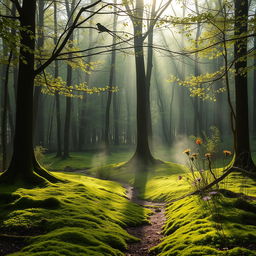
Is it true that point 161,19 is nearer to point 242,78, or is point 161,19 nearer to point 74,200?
point 242,78

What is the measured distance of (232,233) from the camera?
4414 mm

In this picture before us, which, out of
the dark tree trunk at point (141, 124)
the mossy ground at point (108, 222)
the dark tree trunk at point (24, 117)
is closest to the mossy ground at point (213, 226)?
the mossy ground at point (108, 222)

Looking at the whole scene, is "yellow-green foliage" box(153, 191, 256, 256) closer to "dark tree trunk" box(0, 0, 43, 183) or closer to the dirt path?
the dirt path

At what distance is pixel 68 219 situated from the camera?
5.37 metres

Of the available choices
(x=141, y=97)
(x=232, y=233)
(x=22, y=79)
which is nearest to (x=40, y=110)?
(x=141, y=97)

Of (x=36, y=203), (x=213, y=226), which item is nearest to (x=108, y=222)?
(x=36, y=203)

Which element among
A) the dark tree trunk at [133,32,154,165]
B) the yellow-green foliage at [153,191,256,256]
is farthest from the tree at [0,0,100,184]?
the dark tree trunk at [133,32,154,165]

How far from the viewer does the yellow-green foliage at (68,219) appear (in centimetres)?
416

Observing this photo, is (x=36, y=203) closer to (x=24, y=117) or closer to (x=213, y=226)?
(x=24, y=117)

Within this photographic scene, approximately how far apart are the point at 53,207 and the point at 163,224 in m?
2.59

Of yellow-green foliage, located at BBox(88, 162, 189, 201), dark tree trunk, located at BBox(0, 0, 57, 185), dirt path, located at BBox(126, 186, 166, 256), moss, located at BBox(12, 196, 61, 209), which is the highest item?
dark tree trunk, located at BBox(0, 0, 57, 185)

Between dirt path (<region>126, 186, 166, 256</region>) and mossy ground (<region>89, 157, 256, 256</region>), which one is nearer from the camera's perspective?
mossy ground (<region>89, 157, 256, 256</region>)

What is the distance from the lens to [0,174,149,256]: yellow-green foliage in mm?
4157

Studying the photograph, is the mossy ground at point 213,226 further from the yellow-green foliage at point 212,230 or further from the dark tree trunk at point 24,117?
the dark tree trunk at point 24,117
